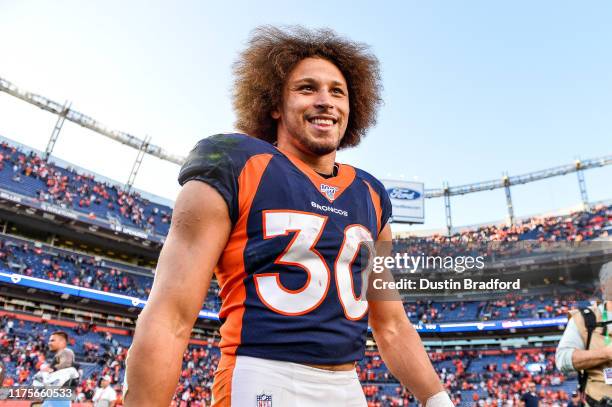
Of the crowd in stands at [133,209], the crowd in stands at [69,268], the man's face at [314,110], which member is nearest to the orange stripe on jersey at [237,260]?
the man's face at [314,110]

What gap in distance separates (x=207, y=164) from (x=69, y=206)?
117 ft

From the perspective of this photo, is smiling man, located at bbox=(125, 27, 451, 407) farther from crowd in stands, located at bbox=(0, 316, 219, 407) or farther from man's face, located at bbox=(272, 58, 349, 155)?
crowd in stands, located at bbox=(0, 316, 219, 407)

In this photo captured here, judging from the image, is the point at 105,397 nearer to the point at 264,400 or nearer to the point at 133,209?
the point at 264,400

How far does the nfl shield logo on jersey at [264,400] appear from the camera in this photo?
55.8 inches

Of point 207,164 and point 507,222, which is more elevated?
point 507,222

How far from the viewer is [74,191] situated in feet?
116

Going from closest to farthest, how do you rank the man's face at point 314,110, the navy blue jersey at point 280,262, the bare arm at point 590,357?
the navy blue jersey at point 280,262 → the man's face at point 314,110 → the bare arm at point 590,357

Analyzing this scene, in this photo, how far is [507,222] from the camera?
144ft

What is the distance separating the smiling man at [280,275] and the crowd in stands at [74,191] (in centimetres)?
3468

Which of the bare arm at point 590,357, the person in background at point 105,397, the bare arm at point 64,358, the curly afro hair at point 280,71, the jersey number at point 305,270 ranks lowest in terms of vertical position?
the person in background at point 105,397

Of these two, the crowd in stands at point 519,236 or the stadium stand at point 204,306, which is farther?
the crowd in stands at point 519,236

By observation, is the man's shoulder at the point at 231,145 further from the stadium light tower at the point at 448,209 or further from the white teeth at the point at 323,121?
the stadium light tower at the point at 448,209

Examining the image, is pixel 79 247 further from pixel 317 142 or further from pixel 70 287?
pixel 317 142

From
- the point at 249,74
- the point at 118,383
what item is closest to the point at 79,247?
the point at 118,383
